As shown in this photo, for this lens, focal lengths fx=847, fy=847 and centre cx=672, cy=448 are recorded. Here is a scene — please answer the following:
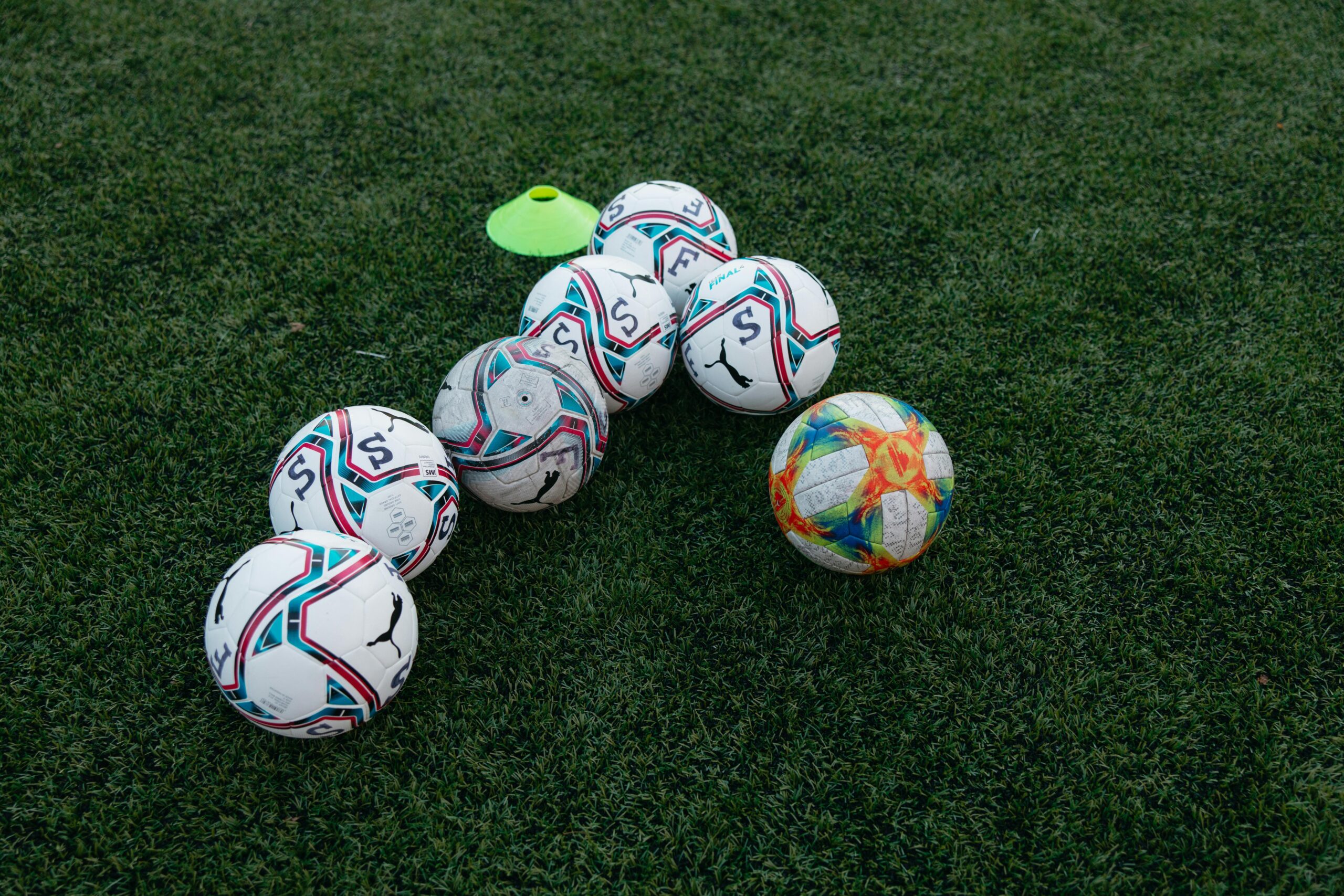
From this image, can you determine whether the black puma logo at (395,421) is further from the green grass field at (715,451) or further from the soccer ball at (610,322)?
the soccer ball at (610,322)

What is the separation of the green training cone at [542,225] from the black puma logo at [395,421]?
152 centimetres

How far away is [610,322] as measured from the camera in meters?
3.26

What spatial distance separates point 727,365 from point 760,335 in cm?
17

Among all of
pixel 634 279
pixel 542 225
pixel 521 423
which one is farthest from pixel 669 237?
pixel 521 423

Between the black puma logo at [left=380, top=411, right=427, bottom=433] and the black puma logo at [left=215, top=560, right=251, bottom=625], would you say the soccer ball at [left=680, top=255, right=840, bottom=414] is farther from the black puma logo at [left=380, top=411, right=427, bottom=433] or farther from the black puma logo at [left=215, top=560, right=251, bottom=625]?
the black puma logo at [left=215, top=560, right=251, bottom=625]

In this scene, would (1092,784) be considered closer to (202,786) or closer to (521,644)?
(521,644)

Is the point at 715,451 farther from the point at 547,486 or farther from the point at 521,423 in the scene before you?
the point at 521,423

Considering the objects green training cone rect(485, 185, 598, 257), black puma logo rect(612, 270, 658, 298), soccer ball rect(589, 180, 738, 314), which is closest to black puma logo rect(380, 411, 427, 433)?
black puma logo rect(612, 270, 658, 298)

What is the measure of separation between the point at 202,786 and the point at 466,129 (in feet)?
12.3

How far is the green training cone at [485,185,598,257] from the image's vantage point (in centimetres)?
421

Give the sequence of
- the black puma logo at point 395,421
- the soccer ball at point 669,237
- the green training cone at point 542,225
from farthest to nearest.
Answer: the green training cone at point 542,225
the soccer ball at point 669,237
the black puma logo at point 395,421

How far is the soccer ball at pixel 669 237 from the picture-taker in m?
3.62

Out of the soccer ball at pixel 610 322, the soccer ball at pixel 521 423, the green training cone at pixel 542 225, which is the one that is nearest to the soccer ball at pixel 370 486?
the soccer ball at pixel 521 423

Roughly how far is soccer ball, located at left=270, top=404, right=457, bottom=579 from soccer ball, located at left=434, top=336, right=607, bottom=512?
0.47 feet
